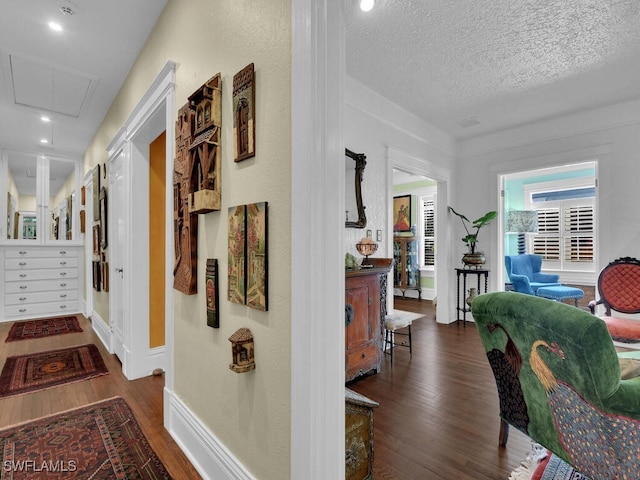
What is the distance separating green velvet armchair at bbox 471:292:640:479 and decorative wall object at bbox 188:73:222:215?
1.49m

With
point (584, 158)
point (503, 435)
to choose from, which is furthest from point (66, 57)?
point (584, 158)

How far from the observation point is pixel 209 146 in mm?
1555

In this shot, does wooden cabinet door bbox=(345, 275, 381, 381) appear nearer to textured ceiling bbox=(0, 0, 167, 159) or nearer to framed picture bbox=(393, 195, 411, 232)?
textured ceiling bbox=(0, 0, 167, 159)

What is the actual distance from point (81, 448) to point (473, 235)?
4762 millimetres

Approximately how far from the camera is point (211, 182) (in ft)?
5.07

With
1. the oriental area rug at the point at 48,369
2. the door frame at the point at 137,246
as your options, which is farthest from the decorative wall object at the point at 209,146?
the oriental area rug at the point at 48,369

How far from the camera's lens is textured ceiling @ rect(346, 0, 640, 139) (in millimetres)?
2227

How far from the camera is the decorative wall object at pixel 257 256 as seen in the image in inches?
47.6

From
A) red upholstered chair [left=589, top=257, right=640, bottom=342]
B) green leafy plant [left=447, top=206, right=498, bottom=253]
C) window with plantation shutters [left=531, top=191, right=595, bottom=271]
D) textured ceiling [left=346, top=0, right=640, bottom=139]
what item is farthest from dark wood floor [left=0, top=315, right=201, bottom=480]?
window with plantation shutters [left=531, top=191, right=595, bottom=271]

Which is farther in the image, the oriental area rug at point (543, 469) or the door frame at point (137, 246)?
the door frame at point (137, 246)

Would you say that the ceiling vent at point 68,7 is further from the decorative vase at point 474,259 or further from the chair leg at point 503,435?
the decorative vase at point 474,259

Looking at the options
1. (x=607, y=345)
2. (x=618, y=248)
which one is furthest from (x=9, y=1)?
(x=618, y=248)

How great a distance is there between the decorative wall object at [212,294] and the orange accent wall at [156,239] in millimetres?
1658

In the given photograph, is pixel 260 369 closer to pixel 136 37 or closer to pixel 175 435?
pixel 175 435
